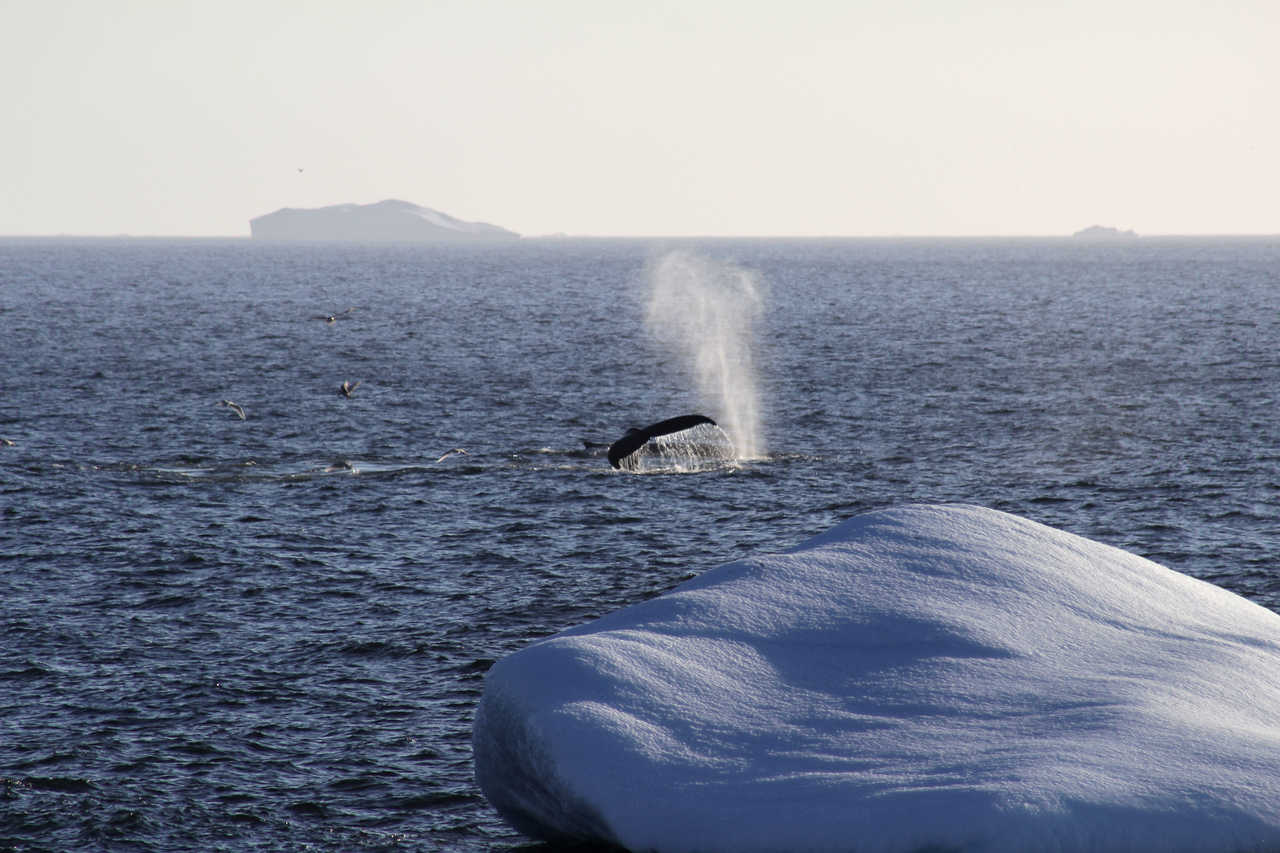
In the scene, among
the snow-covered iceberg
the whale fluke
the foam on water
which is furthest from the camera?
the foam on water

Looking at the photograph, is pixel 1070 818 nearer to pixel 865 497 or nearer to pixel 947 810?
pixel 947 810

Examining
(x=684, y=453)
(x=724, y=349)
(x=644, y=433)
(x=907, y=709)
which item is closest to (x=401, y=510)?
(x=644, y=433)

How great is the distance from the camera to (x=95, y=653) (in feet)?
86.3

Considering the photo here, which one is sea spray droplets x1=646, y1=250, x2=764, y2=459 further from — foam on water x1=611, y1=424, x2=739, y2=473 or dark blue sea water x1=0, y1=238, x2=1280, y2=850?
dark blue sea water x1=0, y1=238, x2=1280, y2=850

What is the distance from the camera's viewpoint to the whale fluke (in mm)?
37125

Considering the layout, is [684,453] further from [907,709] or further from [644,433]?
[907,709]

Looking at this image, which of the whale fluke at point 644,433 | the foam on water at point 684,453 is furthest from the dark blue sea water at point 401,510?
the foam on water at point 684,453

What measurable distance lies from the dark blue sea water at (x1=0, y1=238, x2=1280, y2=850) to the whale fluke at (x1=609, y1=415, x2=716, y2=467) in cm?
109

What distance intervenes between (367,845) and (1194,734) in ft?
35.2

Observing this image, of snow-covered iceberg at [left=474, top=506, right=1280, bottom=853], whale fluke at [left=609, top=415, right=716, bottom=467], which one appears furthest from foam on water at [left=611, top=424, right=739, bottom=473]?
snow-covered iceberg at [left=474, top=506, right=1280, bottom=853]

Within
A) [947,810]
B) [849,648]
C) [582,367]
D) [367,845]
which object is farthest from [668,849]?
[582,367]

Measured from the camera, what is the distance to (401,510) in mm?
39406

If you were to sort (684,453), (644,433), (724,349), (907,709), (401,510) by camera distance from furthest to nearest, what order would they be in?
1. (724,349)
2. (684,453)
3. (644,433)
4. (401,510)
5. (907,709)

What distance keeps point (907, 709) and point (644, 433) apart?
25323 millimetres
